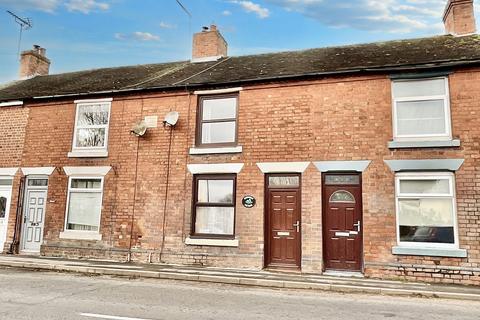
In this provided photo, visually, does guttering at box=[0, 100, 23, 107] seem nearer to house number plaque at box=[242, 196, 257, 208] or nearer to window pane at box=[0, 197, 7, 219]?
window pane at box=[0, 197, 7, 219]

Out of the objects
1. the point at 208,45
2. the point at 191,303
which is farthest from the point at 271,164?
the point at 208,45

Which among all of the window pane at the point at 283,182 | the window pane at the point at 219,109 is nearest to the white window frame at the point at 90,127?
the window pane at the point at 219,109

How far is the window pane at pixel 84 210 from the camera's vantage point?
1211 centimetres

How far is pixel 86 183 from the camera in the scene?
12.4 m

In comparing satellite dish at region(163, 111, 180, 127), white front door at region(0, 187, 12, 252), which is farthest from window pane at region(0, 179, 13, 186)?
satellite dish at region(163, 111, 180, 127)

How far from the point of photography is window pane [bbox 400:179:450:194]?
9.35 meters

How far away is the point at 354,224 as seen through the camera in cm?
988

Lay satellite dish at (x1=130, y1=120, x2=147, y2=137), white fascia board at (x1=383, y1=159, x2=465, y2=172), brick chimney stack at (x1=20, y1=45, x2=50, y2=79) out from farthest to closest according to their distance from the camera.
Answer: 1. brick chimney stack at (x1=20, y1=45, x2=50, y2=79)
2. satellite dish at (x1=130, y1=120, x2=147, y2=137)
3. white fascia board at (x1=383, y1=159, x2=465, y2=172)

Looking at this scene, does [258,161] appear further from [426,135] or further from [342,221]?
[426,135]

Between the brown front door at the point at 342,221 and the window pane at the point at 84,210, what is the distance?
7.03 meters

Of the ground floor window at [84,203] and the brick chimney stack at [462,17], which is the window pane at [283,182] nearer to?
the ground floor window at [84,203]

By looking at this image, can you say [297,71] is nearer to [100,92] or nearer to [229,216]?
[229,216]

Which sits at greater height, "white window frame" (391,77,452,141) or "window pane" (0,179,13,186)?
"white window frame" (391,77,452,141)

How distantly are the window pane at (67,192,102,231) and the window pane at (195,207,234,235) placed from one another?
337 centimetres
